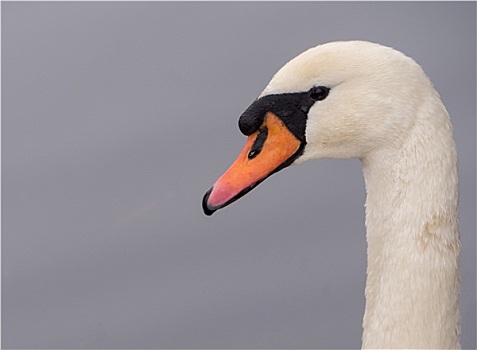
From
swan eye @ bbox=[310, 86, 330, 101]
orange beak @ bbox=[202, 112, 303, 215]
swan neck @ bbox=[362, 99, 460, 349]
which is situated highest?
swan eye @ bbox=[310, 86, 330, 101]

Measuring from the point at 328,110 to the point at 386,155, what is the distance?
4.6 inches

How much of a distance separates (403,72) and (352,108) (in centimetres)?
9

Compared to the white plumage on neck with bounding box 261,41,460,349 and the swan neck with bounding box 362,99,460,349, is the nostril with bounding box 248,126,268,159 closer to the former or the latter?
the white plumage on neck with bounding box 261,41,460,349

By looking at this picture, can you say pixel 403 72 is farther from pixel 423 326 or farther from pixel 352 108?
pixel 423 326

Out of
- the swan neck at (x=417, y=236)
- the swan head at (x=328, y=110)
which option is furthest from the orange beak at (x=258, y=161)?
the swan neck at (x=417, y=236)

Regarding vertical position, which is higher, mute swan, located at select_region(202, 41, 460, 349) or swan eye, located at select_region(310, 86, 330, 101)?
swan eye, located at select_region(310, 86, 330, 101)

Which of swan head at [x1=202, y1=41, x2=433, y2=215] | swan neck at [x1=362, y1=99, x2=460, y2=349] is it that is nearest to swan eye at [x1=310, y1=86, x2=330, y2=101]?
swan head at [x1=202, y1=41, x2=433, y2=215]

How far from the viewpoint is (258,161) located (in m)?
1.59

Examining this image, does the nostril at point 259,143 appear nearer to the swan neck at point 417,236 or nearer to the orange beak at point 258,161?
the orange beak at point 258,161

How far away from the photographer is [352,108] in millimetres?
1549

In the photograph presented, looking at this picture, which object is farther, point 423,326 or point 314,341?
point 314,341

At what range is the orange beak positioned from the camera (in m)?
1.58

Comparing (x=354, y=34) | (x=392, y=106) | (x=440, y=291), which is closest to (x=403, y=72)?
(x=392, y=106)

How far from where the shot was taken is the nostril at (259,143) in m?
1.60
